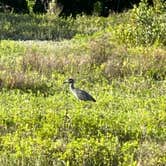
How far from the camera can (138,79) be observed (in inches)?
419

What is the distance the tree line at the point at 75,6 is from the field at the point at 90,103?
725cm

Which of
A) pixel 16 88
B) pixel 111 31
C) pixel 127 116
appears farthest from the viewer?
pixel 111 31

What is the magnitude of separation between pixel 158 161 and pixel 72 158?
32.1 inches

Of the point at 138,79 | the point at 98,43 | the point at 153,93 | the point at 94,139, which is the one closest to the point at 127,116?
the point at 94,139

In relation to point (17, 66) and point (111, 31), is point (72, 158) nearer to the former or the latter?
point (17, 66)

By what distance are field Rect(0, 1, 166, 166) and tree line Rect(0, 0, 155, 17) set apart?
7.25 meters

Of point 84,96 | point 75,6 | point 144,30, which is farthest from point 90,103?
point 75,6

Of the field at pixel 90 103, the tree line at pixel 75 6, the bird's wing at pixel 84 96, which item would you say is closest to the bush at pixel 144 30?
the field at pixel 90 103

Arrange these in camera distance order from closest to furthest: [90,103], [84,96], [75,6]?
[84,96]
[90,103]
[75,6]

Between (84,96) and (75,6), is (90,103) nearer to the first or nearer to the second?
(84,96)

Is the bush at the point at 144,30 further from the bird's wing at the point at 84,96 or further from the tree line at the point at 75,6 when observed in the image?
the tree line at the point at 75,6

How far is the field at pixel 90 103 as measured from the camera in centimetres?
648

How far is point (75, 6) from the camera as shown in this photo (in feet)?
79.0

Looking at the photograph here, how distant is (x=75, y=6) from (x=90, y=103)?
1558 cm
